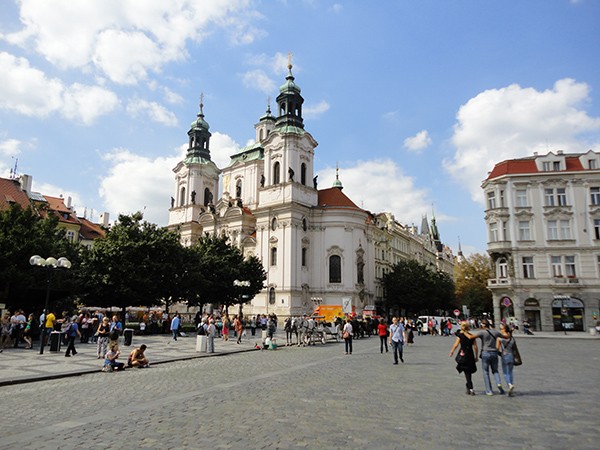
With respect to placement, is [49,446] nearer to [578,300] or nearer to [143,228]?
[143,228]

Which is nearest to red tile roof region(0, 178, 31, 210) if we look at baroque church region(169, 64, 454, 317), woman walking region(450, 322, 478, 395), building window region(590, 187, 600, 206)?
baroque church region(169, 64, 454, 317)

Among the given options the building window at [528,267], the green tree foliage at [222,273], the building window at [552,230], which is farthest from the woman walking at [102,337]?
the building window at [552,230]

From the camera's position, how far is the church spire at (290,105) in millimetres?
63250

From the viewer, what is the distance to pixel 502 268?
4575 cm

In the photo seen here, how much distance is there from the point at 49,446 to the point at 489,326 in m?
9.86

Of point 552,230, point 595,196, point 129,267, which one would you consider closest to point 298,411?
point 129,267

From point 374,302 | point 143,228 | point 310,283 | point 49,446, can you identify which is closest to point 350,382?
point 49,446

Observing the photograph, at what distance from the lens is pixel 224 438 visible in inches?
275

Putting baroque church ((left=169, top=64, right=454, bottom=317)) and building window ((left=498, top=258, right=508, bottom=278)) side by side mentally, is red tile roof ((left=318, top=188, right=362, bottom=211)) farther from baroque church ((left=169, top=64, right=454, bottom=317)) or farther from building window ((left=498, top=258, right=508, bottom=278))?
building window ((left=498, top=258, right=508, bottom=278))

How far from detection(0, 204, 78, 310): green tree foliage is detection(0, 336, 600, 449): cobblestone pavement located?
14680 millimetres

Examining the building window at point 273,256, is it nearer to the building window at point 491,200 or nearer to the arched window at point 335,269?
the arched window at point 335,269

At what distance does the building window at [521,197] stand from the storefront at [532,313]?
9684 millimetres

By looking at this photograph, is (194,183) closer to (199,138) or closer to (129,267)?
(199,138)

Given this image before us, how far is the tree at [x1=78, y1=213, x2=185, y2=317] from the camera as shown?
32438mm
